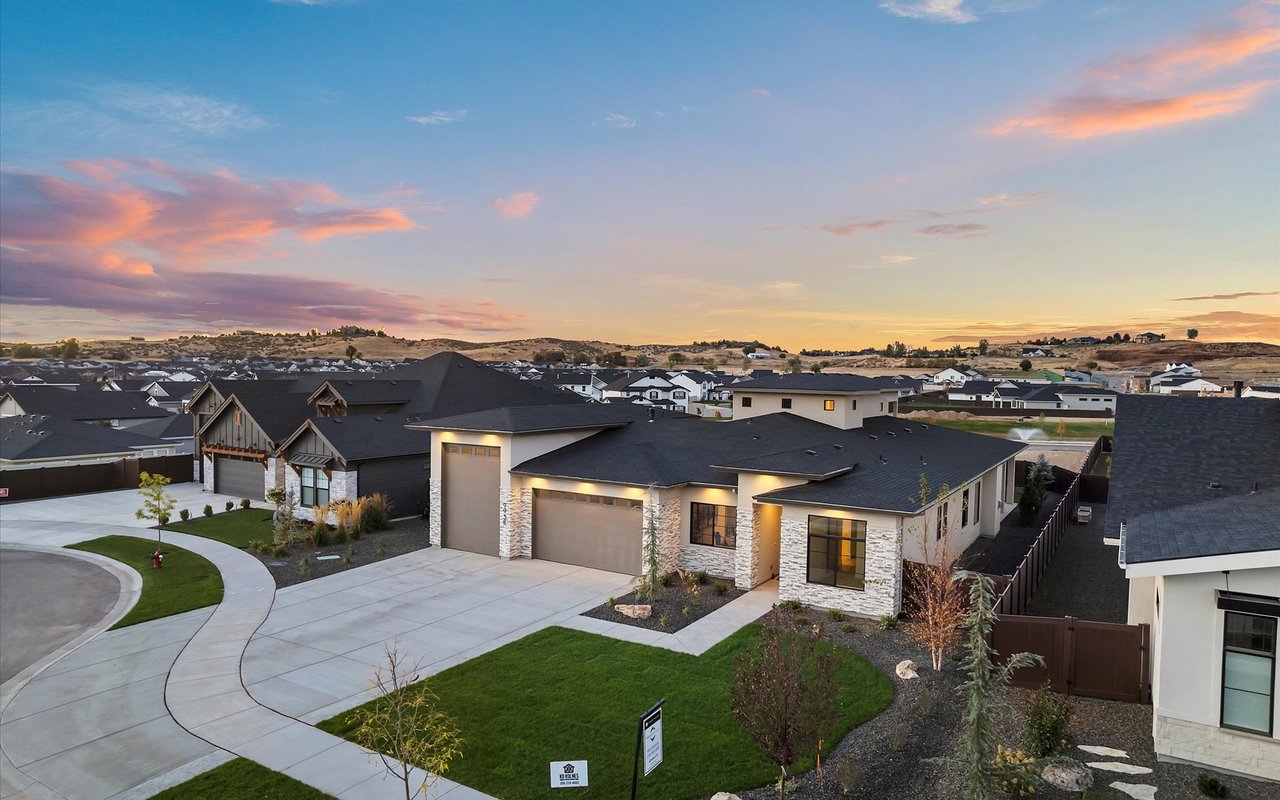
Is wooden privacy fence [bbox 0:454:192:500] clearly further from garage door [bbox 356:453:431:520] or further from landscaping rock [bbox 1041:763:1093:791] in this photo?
landscaping rock [bbox 1041:763:1093:791]

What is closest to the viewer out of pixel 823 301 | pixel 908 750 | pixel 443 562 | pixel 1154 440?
pixel 908 750

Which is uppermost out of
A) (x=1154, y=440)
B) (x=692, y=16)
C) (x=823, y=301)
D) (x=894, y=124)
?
(x=692, y=16)

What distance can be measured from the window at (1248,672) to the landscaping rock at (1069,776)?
7.02ft

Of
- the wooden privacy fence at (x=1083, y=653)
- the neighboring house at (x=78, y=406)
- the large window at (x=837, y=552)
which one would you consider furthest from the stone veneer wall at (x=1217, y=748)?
the neighboring house at (x=78, y=406)

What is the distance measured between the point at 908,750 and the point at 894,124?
23.4 metres

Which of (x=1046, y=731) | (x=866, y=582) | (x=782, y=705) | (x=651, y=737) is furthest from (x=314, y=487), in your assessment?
(x=1046, y=731)

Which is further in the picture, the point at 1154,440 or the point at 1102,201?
the point at 1102,201

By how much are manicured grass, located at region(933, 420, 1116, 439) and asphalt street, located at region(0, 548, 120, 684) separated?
56.3 m

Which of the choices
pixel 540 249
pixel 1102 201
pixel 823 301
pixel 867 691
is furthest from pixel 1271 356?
pixel 867 691

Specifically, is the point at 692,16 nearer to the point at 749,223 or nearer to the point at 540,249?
the point at 749,223

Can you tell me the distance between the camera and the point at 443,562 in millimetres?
22016

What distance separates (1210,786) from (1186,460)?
347 inches

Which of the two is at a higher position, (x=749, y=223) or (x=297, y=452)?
(x=749, y=223)

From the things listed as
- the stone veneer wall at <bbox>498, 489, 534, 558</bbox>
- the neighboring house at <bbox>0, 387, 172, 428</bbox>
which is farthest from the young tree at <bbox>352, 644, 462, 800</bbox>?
the neighboring house at <bbox>0, 387, 172, 428</bbox>
